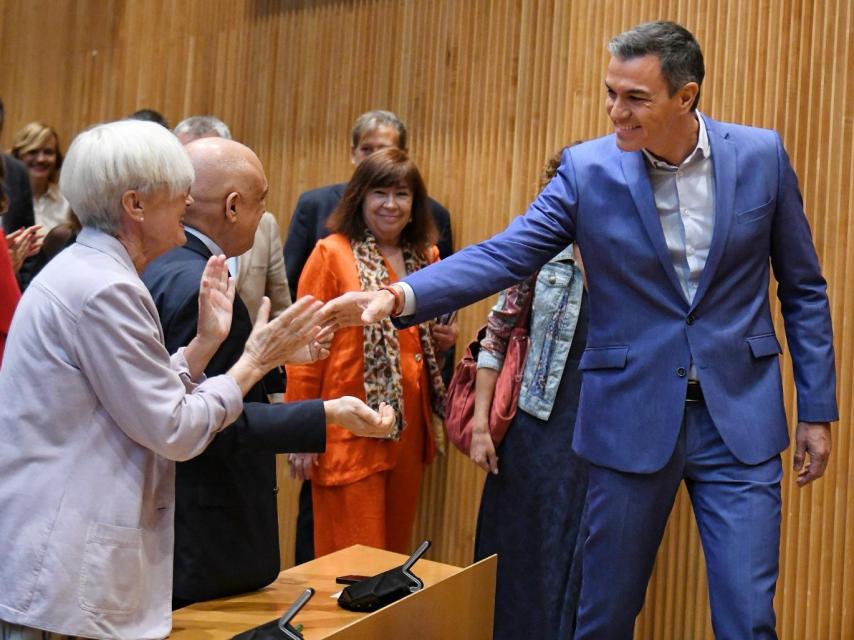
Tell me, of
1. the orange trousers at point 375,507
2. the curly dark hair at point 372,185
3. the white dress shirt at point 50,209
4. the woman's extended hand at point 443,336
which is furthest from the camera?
the white dress shirt at point 50,209

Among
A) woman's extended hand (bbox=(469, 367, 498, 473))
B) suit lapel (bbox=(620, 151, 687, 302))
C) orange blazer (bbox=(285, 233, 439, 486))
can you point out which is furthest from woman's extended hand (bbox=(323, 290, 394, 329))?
orange blazer (bbox=(285, 233, 439, 486))

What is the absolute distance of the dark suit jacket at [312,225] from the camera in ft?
15.1

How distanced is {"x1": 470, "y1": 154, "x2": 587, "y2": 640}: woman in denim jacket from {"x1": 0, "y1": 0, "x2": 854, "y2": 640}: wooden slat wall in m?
0.55

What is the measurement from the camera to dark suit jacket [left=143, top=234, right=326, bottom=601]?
241 cm

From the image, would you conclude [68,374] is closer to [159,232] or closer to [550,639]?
[159,232]

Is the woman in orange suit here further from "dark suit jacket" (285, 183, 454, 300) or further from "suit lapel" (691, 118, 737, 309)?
"suit lapel" (691, 118, 737, 309)

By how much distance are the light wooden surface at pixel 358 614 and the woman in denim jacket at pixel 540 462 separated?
72 cm

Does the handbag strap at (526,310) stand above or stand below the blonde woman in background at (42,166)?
below

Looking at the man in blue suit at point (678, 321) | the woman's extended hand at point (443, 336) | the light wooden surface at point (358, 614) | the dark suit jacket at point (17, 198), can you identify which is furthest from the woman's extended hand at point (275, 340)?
the dark suit jacket at point (17, 198)

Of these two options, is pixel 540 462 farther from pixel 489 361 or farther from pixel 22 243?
pixel 22 243

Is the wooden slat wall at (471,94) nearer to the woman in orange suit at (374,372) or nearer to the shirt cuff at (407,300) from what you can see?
the woman in orange suit at (374,372)

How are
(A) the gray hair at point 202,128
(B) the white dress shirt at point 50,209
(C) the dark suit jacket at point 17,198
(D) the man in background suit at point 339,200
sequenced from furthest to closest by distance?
1. (B) the white dress shirt at point 50,209
2. (C) the dark suit jacket at point 17,198
3. (D) the man in background suit at point 339,200
4. (A) the gray hair at point 202,128

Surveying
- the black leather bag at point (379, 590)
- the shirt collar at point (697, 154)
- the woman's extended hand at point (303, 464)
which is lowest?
the woman's extended hand at point (303, 464)

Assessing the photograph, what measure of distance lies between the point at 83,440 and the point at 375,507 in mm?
2085
